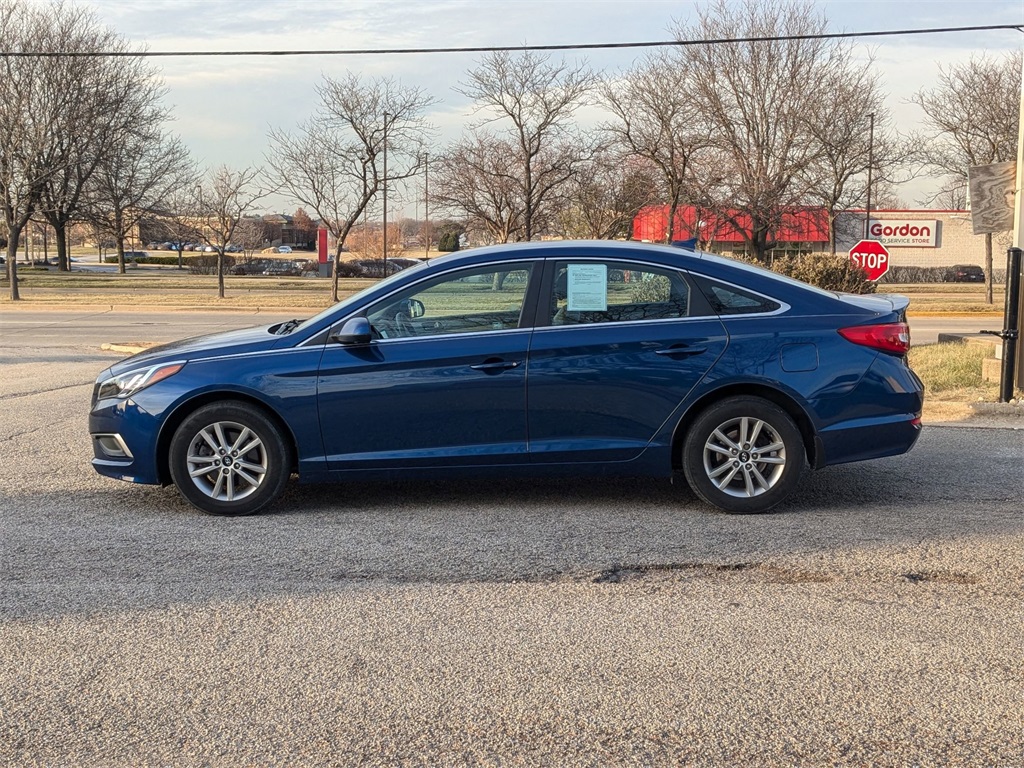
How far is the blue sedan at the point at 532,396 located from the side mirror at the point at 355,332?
0.5 inches

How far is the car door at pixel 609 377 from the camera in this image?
20.5 feet

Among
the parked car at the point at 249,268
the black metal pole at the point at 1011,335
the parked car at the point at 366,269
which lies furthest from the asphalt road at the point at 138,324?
the parked car at the point at 249,268

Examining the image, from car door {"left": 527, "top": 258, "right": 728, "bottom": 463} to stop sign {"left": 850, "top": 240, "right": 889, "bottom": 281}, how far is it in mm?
13592

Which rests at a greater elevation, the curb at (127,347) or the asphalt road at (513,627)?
the curb at (127,347)

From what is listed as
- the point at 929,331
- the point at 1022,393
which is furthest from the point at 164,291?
the point at 1022,393

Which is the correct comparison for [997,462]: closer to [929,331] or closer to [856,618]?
[856,618]

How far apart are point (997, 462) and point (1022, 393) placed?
10.4ft

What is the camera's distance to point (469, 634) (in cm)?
436

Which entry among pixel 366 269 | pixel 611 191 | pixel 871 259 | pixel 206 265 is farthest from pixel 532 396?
pixel 206 265

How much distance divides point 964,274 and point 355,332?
60769 mm

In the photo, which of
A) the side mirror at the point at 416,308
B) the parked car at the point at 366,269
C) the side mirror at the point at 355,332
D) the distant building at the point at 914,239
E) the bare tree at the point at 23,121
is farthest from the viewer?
the parked car at the point at 366,269

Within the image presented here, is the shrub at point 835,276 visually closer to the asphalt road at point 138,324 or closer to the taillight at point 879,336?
the asphalt road at point 138,324

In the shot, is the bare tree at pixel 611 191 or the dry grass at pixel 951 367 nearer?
the dry grass at pixel 951 367

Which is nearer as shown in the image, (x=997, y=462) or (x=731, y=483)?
(x=731, y=483)
